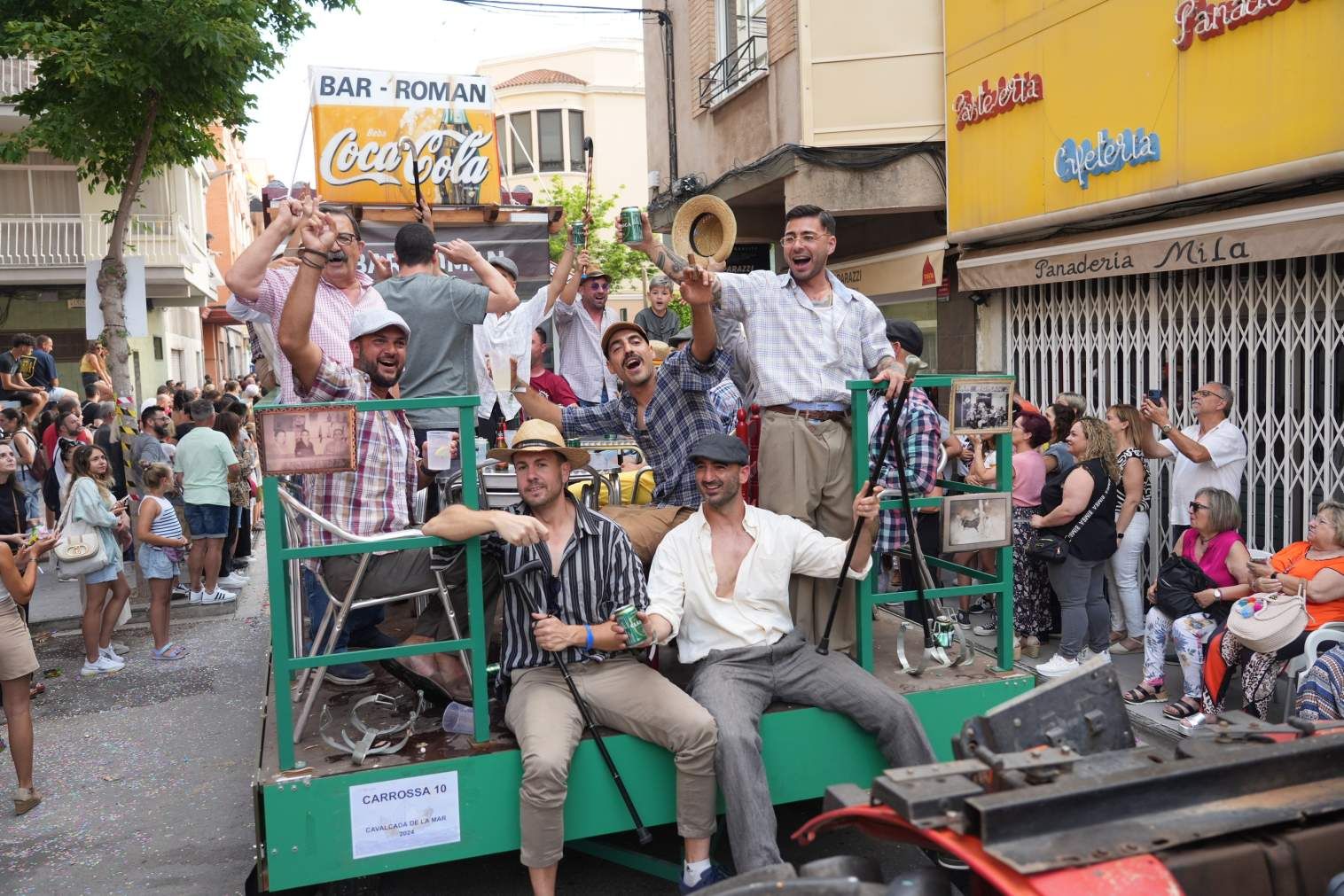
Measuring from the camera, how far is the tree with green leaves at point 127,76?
9977mm

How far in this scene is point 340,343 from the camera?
4.53 meters

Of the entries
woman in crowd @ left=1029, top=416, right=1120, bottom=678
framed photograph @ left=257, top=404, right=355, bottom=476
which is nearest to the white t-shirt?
woman in crowd @ left=1029, top=416, right=1120, bottom=678

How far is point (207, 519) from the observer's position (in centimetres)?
939

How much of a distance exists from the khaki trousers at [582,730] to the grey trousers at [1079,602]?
12.0 feet

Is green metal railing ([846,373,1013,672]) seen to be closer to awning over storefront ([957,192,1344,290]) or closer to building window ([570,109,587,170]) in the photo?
awning over storefront ([957,192,1344,290])

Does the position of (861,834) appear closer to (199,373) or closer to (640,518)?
(640,518)

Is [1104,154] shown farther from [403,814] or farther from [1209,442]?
[403,814]

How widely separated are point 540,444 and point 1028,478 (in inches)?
168

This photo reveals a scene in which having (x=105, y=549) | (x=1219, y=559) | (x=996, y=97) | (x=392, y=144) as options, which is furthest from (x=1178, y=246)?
(x=105, y=549)

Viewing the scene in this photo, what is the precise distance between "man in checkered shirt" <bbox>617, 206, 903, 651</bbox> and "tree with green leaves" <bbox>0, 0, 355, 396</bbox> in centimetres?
760

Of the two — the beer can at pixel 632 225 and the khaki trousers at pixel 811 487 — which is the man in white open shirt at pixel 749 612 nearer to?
the khaki trousers at pixel 811 487

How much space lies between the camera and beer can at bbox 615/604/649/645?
3.86 metres

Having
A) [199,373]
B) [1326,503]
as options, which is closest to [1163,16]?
[1326,503]

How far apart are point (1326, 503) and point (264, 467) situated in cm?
500
